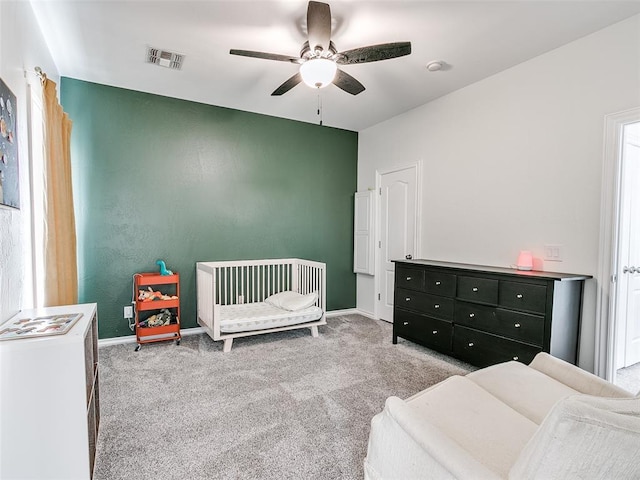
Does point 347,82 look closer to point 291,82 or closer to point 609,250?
point 291,82

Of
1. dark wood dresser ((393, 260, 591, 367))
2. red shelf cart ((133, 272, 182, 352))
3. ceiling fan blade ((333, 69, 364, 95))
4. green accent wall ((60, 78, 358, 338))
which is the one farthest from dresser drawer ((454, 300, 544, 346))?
red shelf cart ((133, 272, 182, 352))

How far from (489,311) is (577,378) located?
3.53ft

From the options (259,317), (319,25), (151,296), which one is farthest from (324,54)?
(151,296)

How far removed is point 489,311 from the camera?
2.64m

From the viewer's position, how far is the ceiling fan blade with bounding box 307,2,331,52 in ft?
6.05

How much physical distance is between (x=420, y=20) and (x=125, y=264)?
3.54 metres

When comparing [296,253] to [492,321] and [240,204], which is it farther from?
[492,321]

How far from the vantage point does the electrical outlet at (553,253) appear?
8.55 feet

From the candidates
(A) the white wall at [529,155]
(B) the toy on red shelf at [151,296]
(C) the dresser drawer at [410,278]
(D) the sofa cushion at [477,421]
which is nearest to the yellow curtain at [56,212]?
(B) the toy on red shelf at [151,296]

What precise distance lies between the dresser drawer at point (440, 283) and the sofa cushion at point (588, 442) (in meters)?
2.17

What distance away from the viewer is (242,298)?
4102 mm

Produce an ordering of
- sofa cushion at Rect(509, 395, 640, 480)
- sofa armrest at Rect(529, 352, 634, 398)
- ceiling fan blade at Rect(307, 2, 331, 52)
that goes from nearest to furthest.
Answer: sofa cushion at Rect(509, 395, 640, 480) < sofa armrest at Rect(529, 352, 634, 398) < ceiling fan blade at Rect(307, 2, 331, 52)

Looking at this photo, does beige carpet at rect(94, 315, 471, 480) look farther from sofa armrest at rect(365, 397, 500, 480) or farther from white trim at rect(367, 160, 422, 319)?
white trim at rect(367, 160, 422, 319)

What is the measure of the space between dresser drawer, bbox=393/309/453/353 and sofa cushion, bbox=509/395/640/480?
2246 mm
